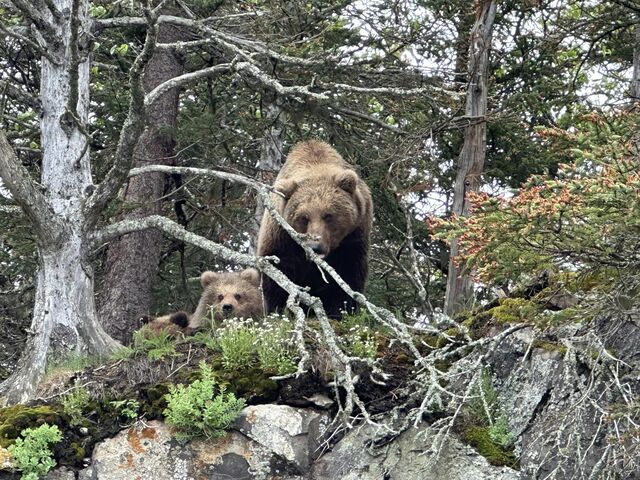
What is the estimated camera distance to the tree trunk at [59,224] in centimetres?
910

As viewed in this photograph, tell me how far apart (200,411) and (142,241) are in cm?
513

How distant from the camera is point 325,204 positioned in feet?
37.2

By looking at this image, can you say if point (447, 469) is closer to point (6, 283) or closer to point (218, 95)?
point (218, 95)

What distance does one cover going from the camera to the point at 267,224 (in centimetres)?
1123

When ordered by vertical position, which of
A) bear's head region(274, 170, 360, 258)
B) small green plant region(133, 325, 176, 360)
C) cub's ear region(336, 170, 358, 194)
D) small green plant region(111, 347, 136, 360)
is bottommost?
small green plant region(111, 347, 136, 360)

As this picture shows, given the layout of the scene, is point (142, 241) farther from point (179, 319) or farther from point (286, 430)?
point (286, 430)

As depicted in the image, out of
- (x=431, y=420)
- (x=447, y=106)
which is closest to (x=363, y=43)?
(x=447, y=106)

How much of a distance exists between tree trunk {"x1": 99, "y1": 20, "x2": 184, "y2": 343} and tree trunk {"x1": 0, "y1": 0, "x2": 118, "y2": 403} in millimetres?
2042

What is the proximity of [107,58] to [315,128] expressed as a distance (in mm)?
3318

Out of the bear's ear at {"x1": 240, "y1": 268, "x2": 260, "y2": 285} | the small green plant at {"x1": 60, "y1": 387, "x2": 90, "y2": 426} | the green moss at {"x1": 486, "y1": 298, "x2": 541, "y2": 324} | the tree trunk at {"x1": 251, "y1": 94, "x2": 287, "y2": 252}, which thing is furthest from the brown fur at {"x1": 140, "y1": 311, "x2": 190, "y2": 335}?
the green moss at {"x1": 486, "y1": 298, "x2": 541, "y2": 324}

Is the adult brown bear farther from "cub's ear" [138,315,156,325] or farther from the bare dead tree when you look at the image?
the bare dead tree

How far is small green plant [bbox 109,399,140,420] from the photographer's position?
8.10 m

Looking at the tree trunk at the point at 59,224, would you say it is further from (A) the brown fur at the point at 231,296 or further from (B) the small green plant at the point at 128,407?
(A) the brown fur at the point at 231,296

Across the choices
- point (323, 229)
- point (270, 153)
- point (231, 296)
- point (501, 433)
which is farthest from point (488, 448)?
point (270, 153)
